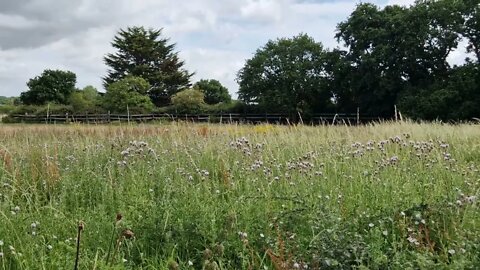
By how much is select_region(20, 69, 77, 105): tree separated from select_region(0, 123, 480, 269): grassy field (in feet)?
162

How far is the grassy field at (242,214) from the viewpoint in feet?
8.27

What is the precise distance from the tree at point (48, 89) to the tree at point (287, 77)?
21922mm

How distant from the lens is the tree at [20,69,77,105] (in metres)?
50.6

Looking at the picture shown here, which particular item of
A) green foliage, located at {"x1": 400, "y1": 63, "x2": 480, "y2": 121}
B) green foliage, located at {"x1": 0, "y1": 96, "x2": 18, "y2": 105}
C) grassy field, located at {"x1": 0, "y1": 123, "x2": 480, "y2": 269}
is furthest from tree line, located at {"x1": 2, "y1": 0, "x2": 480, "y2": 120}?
grassy field, located at {"x1": 0, "y1": 123, "x2": 480, "y2": 269}

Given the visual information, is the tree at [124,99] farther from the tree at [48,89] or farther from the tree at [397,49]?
the tree at [397,49]

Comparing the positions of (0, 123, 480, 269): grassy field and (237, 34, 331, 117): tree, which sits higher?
(237, 34, 331, 117): tree

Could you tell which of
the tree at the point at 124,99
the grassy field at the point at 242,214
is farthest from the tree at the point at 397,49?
the grassy field at the point at 242,214

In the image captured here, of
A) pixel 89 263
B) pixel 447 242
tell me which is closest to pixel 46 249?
pixel 89 263

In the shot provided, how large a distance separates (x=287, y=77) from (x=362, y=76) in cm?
831

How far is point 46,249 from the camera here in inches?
111

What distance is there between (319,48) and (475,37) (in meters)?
14.4

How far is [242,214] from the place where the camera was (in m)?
3.15

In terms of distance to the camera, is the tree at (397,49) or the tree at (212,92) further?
the tree at (212,92)

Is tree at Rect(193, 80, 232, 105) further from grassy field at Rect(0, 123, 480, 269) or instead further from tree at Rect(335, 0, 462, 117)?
grassy field at Rect(0, 123, 480, 269)
